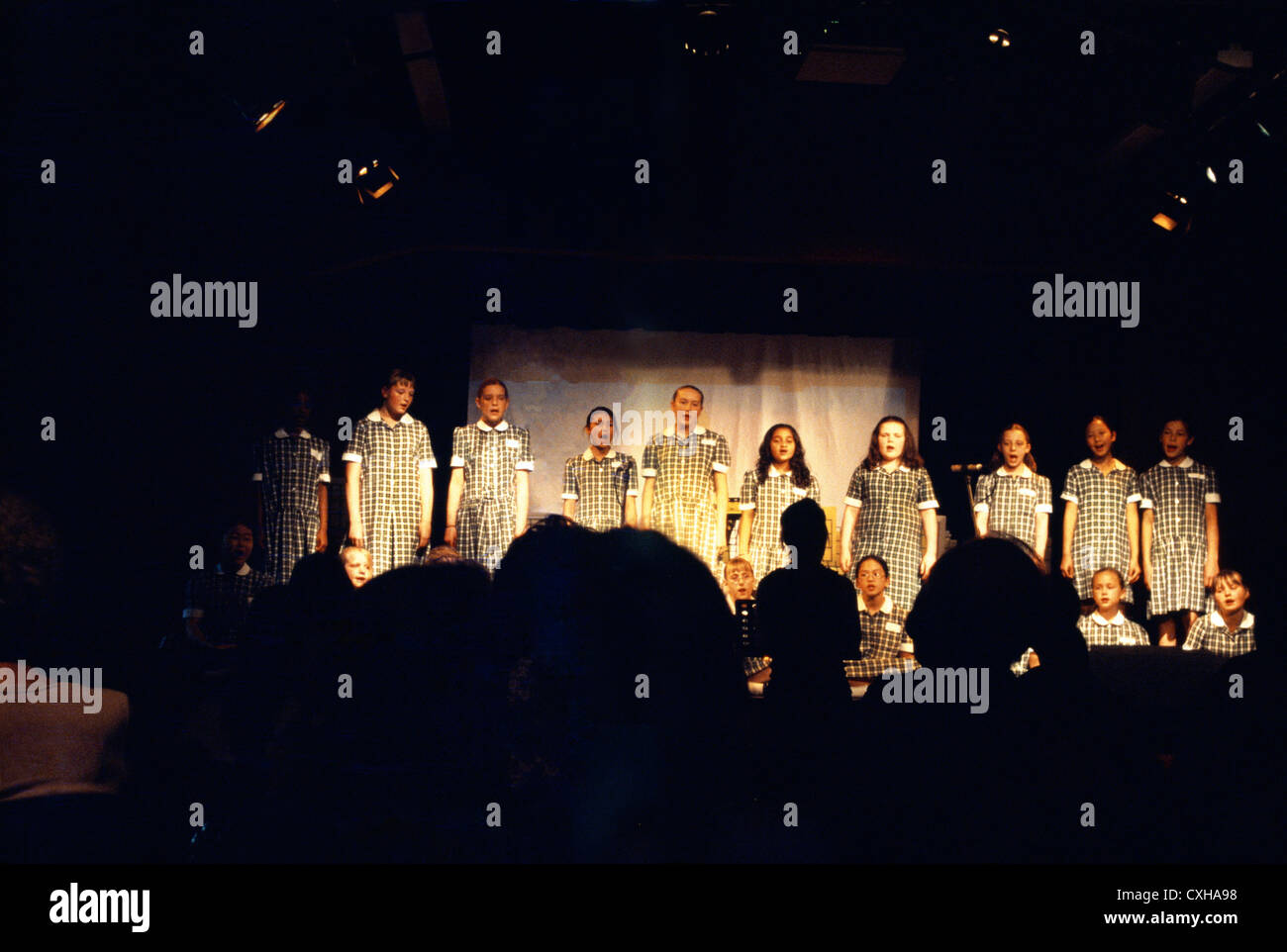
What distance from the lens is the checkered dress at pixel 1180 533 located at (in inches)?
198

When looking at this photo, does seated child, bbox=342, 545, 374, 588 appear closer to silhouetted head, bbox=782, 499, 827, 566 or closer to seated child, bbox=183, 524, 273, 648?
seated child, bbox=183, 524, 273, 648

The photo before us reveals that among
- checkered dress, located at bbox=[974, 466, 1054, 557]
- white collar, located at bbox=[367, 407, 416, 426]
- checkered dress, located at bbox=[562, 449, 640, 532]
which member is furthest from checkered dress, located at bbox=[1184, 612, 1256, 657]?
white collar, located at bbox=[367, 407, 416, 426]

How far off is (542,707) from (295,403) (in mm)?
3515

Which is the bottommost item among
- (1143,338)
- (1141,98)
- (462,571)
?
(462,571)

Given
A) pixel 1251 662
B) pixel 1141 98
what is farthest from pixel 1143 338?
pixel 1251 662

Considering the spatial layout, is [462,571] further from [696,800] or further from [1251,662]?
[1251,662]

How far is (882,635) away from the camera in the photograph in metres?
4.78

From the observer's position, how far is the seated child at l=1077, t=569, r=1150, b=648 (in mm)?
4852

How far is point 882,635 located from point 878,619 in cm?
8

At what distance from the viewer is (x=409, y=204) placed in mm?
5293

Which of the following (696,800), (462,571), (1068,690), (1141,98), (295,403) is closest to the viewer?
(1068,690)

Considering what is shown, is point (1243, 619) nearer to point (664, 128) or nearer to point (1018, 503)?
point (1018, 503)

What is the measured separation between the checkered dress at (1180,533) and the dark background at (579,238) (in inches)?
14.0

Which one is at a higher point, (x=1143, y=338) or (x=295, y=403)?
(x=1143, y=338)
